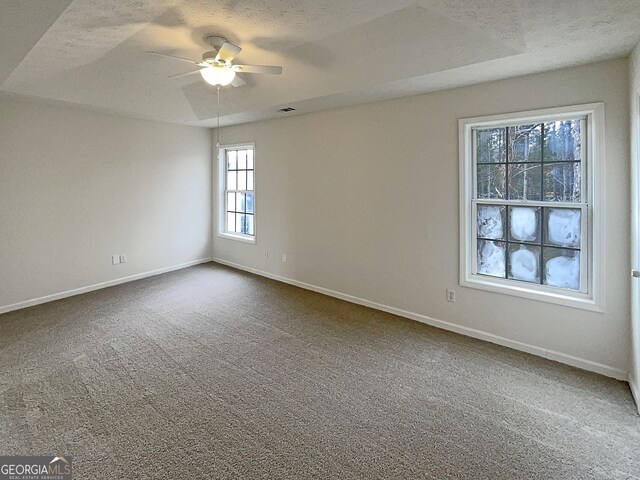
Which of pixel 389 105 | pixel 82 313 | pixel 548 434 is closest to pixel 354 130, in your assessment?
pixel 389 105

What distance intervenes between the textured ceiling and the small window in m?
2.08

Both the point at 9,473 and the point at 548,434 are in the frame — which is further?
the point at 548,434

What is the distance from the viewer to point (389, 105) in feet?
12.8

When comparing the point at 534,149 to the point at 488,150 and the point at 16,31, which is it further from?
the point at 16,31

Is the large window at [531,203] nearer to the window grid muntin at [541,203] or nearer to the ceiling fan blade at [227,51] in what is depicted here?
the window grid muntin at [541,203]

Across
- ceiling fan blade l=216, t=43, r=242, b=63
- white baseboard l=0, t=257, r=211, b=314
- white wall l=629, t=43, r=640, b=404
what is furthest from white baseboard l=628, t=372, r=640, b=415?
white baseboard l=0, t=257, r=211, b=314

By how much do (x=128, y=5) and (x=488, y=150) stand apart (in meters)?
3.17

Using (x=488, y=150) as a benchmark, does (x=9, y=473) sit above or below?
below

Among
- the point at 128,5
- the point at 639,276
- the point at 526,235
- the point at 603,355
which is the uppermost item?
the point at 128,5

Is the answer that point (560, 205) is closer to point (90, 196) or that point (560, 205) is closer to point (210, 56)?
point (210, 56)

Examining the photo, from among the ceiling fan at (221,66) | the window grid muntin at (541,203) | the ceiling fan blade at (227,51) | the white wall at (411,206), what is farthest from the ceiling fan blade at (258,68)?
the window grid muntin at (541,203)

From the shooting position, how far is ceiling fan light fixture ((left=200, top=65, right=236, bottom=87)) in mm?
2881

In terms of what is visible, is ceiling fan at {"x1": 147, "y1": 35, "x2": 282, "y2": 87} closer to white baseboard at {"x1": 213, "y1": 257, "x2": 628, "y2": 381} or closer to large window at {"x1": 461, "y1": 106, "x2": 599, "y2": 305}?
large window at {"x1": 461, "y1": 106, "x2": 599, "y2": 305}

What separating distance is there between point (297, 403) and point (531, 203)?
260cm
